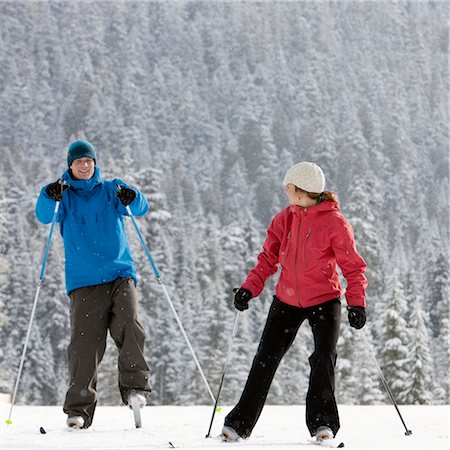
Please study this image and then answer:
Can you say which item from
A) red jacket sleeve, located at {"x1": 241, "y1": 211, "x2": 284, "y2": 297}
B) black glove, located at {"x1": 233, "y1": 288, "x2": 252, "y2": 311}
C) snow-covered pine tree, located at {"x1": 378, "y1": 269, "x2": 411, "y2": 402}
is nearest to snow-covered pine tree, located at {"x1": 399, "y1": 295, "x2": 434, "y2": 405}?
snow-covered pine tree, located at {"x1": 378, "y1": 269, "x2": 411, "y2": 402}

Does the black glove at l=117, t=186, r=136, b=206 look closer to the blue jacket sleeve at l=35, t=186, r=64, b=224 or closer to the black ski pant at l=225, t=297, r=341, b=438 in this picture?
the blue jacket sleeve at l=35, t=186, r=64, b=224

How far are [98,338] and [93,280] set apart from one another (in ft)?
1.20

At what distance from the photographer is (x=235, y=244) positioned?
80375 millimetres

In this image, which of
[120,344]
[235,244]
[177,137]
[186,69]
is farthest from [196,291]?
[186,69]

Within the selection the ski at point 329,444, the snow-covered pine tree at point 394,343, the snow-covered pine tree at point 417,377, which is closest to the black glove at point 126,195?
the ski at point 329,444

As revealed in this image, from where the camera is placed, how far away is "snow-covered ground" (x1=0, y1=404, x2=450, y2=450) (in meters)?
3.89

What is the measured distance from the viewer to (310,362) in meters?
4.21

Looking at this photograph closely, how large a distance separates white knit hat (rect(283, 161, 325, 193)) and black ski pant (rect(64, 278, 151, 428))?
4.08 ft

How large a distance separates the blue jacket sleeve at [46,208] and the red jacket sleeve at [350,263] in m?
1.75

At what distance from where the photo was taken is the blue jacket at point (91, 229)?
463 cm

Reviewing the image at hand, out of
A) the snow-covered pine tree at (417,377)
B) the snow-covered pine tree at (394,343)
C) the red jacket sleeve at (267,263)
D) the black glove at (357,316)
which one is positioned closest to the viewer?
the black glove at (357,316)

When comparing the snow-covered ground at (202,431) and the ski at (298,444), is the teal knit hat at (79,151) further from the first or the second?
the ski at (298,444)

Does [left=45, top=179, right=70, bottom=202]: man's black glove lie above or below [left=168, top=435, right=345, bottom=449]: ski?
above

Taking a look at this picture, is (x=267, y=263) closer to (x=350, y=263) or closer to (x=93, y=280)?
(x=350, y=263)
